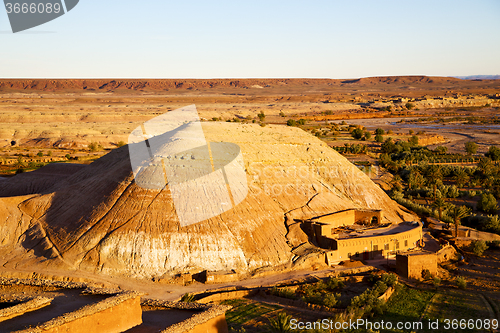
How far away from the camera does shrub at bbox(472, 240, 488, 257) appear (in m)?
28.2

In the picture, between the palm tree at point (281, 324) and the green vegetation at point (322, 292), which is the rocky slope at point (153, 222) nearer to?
the green vegetation at point (322, 292)

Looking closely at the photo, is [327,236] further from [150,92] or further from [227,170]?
[150,92]

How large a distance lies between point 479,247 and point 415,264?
247 inches

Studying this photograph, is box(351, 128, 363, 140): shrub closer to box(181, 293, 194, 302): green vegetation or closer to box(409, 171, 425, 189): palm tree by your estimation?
box(409, 171, 425, 189): palm tree

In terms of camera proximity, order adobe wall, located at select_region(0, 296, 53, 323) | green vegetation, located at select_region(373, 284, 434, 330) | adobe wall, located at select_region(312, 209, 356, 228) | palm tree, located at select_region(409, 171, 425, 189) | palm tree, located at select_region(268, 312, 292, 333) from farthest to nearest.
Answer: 1. palm tree, located at select_region(409, 171, 425, 189)
2. adobe wall, located at select_region(312, 209, 356, 228)
3. green vegetation, located at select_region(373, 284, 434, 330)
4. palm tree, located at select_region(268, 312, 292, 333)
5. adobe wall, located at select_region(0, 296, 53, 323)

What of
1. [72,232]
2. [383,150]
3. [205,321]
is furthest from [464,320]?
[383,150]

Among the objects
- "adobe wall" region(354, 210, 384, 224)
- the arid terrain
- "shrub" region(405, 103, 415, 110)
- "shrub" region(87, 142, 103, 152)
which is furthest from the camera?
"shrub" region(405, 103, 415, 110)

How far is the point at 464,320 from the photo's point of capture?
1988 centimetres

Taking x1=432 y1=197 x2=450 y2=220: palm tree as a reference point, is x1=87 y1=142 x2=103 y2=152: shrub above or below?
above

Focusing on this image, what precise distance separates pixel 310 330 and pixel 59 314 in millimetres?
8363

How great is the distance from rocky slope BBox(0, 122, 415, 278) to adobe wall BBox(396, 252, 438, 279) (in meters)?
5.09

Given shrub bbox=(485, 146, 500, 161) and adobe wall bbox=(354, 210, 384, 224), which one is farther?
shrub bbox=(485, 146, 500, 161)

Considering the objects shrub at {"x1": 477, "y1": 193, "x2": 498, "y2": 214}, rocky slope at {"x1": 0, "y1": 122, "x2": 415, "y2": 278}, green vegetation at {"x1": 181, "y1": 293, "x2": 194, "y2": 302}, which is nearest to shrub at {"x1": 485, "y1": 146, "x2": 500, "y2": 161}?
shrub at {"x1": 477, "y1": 193, "x2": 498, "y2": 214}

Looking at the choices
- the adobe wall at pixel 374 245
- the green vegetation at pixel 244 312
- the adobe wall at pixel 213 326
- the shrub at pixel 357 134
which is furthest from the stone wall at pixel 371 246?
the shrub at pixel 357 134
